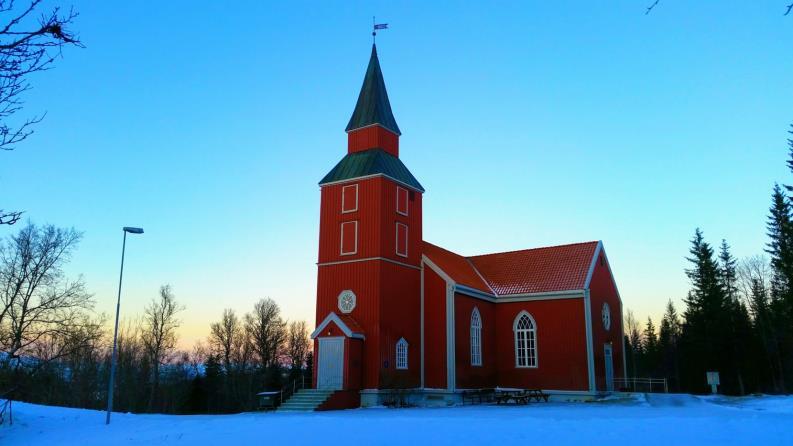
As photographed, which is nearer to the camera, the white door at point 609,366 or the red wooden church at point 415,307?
the red wooden church at point 415,307

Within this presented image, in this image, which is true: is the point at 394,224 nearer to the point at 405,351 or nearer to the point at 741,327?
the point at 405,351

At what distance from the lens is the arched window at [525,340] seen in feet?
104

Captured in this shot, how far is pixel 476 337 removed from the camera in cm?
3162

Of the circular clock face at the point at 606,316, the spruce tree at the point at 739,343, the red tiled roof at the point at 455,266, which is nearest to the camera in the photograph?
the red tiled roof at the point at 455,266

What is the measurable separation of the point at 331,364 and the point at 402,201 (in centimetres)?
916

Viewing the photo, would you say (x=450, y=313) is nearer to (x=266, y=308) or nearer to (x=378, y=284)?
(x=378, y=284)

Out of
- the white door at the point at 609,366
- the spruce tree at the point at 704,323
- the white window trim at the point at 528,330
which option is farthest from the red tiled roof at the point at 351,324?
the spruce tree at the point at 704,323

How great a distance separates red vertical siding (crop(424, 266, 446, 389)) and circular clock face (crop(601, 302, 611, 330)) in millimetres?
10097

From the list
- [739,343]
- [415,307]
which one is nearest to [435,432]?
[415,307]

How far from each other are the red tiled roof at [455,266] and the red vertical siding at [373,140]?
19.6 ft

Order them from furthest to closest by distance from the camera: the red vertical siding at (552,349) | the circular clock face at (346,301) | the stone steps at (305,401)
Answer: the red vertical siding at (552,349) → the circular clock face at (346,301) → the stone steps at (305,401)

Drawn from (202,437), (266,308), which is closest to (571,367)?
(202,437)

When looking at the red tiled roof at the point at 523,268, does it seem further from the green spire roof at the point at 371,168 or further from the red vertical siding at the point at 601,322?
the green spire roof at the point at 371,168

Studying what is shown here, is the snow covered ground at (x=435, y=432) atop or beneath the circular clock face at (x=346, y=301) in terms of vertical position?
beneath
